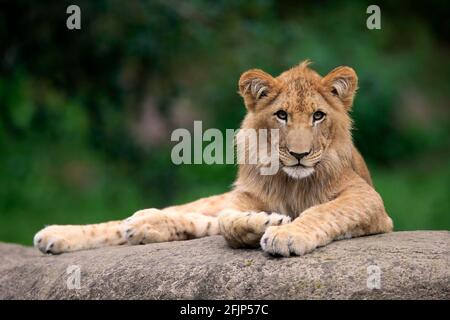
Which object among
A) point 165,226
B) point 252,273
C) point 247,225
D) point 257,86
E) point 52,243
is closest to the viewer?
point 252,273

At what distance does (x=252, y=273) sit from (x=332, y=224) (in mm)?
578

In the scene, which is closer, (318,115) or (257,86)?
(318,115)

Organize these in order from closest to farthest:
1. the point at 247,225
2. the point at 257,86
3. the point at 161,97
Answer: the point at 247,225 < the point at 257,86 < the point at 161,97

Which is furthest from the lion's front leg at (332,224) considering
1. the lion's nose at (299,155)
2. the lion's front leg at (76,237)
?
the lion's front leg at (76,237)

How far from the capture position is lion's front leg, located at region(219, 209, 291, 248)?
5.18 meters

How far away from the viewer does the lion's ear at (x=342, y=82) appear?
568 cm

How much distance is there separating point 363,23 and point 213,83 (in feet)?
7.01

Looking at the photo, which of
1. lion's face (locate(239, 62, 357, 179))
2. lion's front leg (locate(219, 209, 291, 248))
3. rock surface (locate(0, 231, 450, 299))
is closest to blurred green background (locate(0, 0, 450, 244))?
lion's face (locate(239, 62, 357, 179))

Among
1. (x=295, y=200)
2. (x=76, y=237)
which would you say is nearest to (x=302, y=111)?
(x=295, y=200)

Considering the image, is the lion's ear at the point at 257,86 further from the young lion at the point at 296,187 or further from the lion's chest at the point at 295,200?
the lion's chest at the point at 295,200

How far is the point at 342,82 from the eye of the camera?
5723 millimetres

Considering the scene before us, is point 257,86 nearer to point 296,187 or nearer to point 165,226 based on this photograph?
point 296,187

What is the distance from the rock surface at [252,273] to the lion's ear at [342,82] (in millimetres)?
818

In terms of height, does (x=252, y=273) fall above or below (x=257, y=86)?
below
